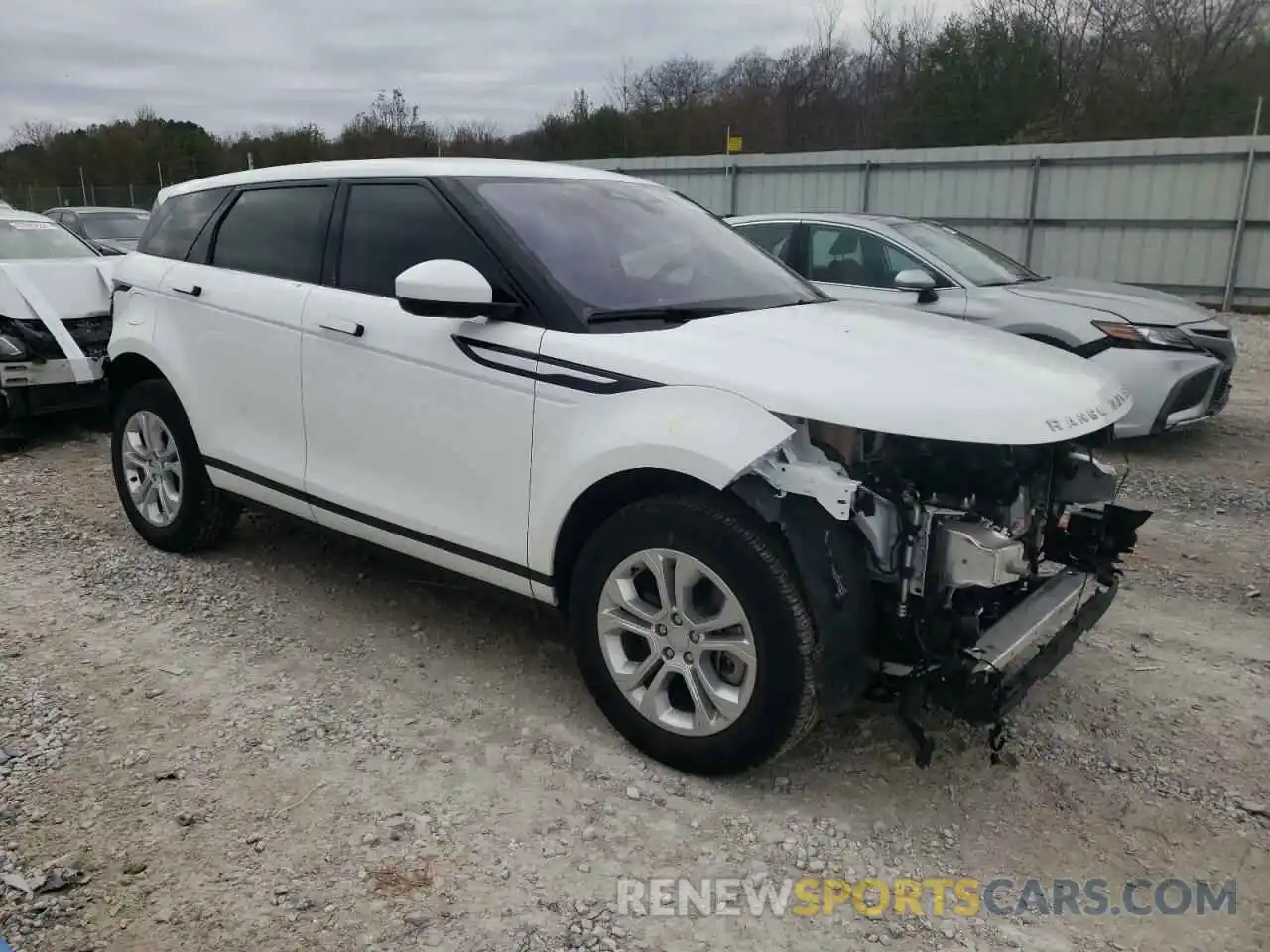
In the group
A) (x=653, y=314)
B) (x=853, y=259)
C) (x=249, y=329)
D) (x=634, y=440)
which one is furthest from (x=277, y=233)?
(x=853, y=259)

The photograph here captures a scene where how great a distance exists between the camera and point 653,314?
329cm

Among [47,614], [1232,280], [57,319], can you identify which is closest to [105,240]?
[57,319]

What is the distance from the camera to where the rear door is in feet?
13.1

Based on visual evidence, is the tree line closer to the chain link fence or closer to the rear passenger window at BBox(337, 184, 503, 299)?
the chain link fence

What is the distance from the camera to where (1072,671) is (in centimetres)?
378

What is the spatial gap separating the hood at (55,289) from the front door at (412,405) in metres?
3.93

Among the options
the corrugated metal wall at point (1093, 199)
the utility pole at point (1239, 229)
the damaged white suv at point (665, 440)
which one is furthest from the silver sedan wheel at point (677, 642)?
the utility pole at point (1239, 229)

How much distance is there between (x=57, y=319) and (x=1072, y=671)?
6.82 m

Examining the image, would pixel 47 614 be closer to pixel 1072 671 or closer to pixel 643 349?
pixel 643 349

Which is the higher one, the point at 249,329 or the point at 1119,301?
the point at 1119,301

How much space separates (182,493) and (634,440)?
2.78m

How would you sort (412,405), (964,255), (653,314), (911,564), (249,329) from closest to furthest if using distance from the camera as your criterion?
1. (911,564)
2. (653,314)
3. (412,405)
4. (249,329)
5. (964,255)

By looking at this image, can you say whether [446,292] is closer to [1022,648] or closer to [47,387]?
[1022,648]

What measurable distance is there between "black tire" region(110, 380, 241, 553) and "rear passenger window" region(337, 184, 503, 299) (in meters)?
1.33
